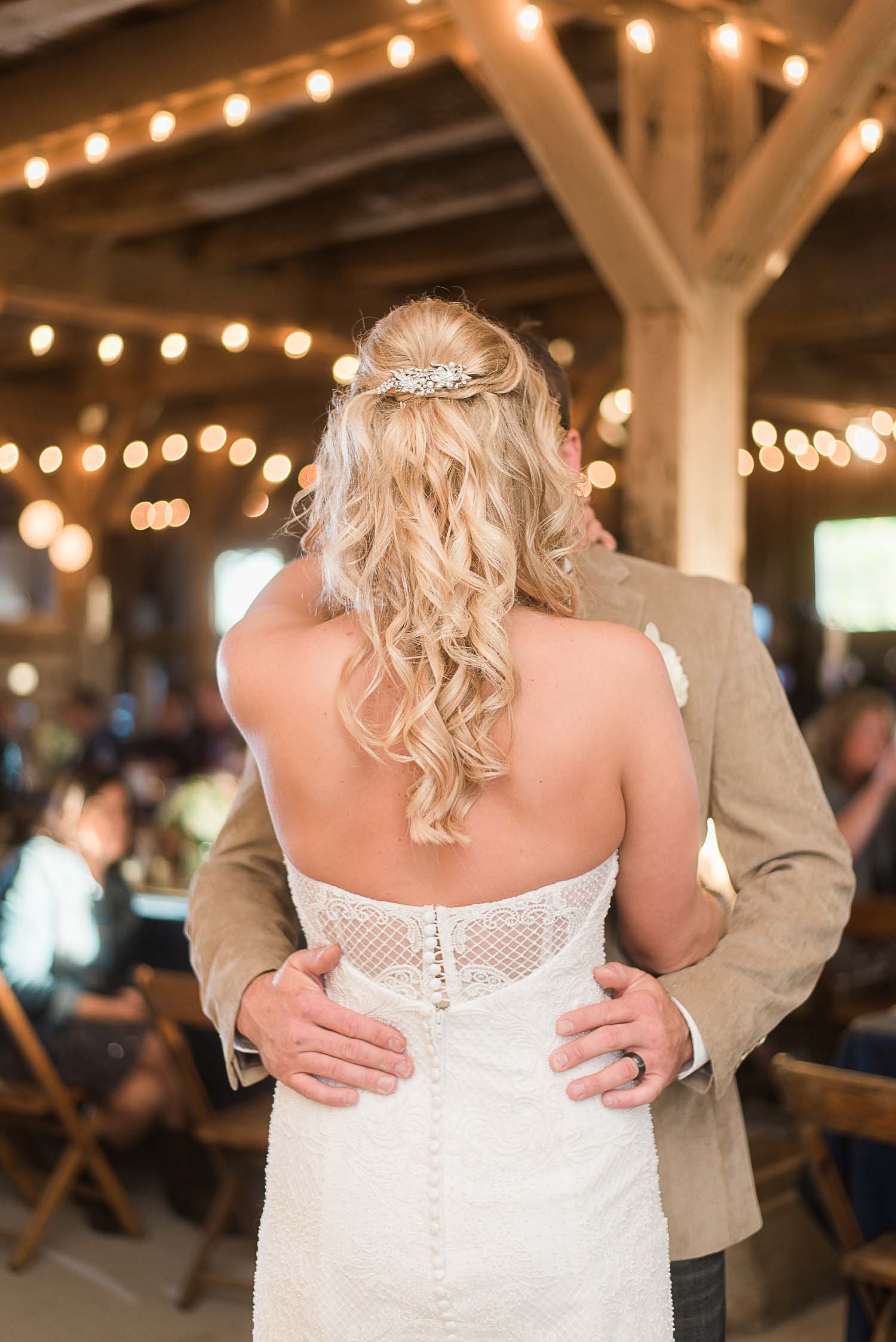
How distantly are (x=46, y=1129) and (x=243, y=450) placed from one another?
8539 millimetres

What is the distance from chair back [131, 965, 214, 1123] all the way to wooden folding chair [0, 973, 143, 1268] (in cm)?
44

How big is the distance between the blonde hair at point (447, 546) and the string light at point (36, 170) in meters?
4.09

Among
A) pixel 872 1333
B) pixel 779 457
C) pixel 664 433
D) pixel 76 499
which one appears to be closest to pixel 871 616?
pixel 779 457

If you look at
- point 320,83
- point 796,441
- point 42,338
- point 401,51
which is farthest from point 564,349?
point 401,51

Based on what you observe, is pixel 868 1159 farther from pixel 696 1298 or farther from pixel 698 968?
pixel 698 968

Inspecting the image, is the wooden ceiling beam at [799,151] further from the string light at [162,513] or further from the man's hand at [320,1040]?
the string light at [162,513]

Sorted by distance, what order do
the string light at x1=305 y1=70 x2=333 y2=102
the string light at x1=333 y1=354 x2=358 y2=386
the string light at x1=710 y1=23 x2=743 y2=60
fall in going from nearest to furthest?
the string light at x1=710 y1=23 x2=743 y2=60 < the string light at x1=305 y1=70 x2=333 y2=102 < the string light at x1=333 y1=354 x2=358 y2=386

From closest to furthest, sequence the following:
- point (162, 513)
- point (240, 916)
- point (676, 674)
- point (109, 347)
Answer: point (676, 674) → point (240, 916) → point (109, 347) → point (162, 513)

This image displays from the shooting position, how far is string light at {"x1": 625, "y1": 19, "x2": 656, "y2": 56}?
139 inches

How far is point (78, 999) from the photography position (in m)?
4.31

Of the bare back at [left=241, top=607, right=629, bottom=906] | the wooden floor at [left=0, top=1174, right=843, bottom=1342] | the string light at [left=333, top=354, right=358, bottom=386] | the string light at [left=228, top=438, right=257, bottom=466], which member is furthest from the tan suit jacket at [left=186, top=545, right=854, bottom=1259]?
the string light at [left=228, top=438, right=257, bottom=466]

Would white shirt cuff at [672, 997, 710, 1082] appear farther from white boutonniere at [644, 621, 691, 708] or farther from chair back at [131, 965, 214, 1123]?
chair back at [131, 965, 214, 1123]

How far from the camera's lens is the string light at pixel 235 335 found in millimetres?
7383

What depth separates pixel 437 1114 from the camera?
→ 4.18 feet
